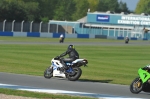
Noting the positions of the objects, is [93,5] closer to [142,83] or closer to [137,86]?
[137,86]

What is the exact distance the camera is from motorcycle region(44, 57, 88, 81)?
18484 millimetres

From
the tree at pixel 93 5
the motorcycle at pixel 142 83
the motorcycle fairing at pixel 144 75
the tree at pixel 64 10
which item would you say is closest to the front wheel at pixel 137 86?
the motorcycle at pixel 142 83

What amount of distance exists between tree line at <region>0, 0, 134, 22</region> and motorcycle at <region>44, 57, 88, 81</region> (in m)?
66.3

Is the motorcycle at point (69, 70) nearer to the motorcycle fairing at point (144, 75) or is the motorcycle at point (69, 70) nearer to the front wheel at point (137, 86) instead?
the front wheel at point (137, 86)

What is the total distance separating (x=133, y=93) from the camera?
50.8 ft

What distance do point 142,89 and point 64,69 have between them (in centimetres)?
417

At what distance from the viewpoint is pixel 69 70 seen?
1861 centimetres

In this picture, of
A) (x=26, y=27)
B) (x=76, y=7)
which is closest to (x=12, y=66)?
(x=26, y=27)

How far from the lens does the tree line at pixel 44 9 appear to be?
87.5m

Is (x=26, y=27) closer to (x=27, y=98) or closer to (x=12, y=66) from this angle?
(x=12, y=66)

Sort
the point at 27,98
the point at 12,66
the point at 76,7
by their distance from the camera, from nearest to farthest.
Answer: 1. the point at 27,98
2. the point at 12,66
3. the point at 76,7

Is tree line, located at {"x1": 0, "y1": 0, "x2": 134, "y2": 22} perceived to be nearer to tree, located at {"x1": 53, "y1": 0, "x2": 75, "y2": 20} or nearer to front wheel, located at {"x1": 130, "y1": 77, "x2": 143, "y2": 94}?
tree, located at {"x1": 53, "y1": 0, "x2": 75, "y2": 20}

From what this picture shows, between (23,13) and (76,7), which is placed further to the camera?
(76,7)

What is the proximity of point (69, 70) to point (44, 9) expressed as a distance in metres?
133
